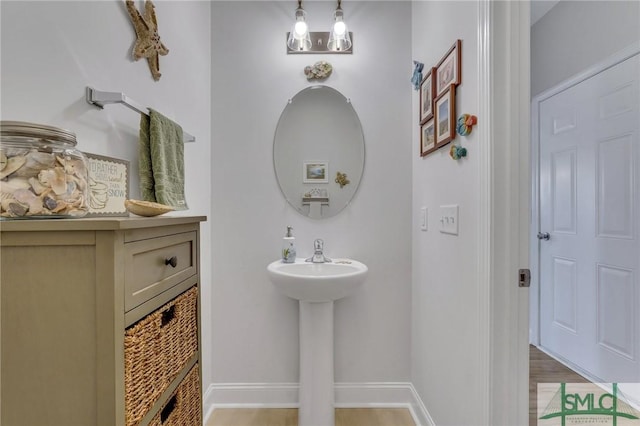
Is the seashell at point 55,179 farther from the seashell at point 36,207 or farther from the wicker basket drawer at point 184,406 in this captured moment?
the wicker basket drawer at point 184,406

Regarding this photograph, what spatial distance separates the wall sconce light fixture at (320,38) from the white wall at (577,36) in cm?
160

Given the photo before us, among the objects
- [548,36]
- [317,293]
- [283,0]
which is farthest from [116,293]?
[548,36]

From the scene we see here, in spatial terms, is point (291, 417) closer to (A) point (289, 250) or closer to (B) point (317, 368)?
(B) point (317, 368)

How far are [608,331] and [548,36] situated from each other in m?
2.19

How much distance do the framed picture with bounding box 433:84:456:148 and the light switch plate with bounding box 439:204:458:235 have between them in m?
0.29

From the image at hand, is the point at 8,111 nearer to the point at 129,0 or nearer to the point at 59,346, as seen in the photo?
the point at 59,346

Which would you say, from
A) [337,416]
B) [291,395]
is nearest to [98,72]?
[291,395]

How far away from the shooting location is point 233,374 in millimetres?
1819

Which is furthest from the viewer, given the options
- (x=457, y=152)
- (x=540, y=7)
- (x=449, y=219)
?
(x=540, y=7)

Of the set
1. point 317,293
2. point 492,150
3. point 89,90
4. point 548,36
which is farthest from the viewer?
point 548,36

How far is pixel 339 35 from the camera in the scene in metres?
1.71

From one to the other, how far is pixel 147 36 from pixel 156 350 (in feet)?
3.66

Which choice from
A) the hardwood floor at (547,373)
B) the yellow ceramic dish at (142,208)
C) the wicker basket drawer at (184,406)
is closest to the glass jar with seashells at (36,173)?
the yellow ceramic dish at (142,208)

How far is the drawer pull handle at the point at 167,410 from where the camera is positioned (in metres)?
0.81
